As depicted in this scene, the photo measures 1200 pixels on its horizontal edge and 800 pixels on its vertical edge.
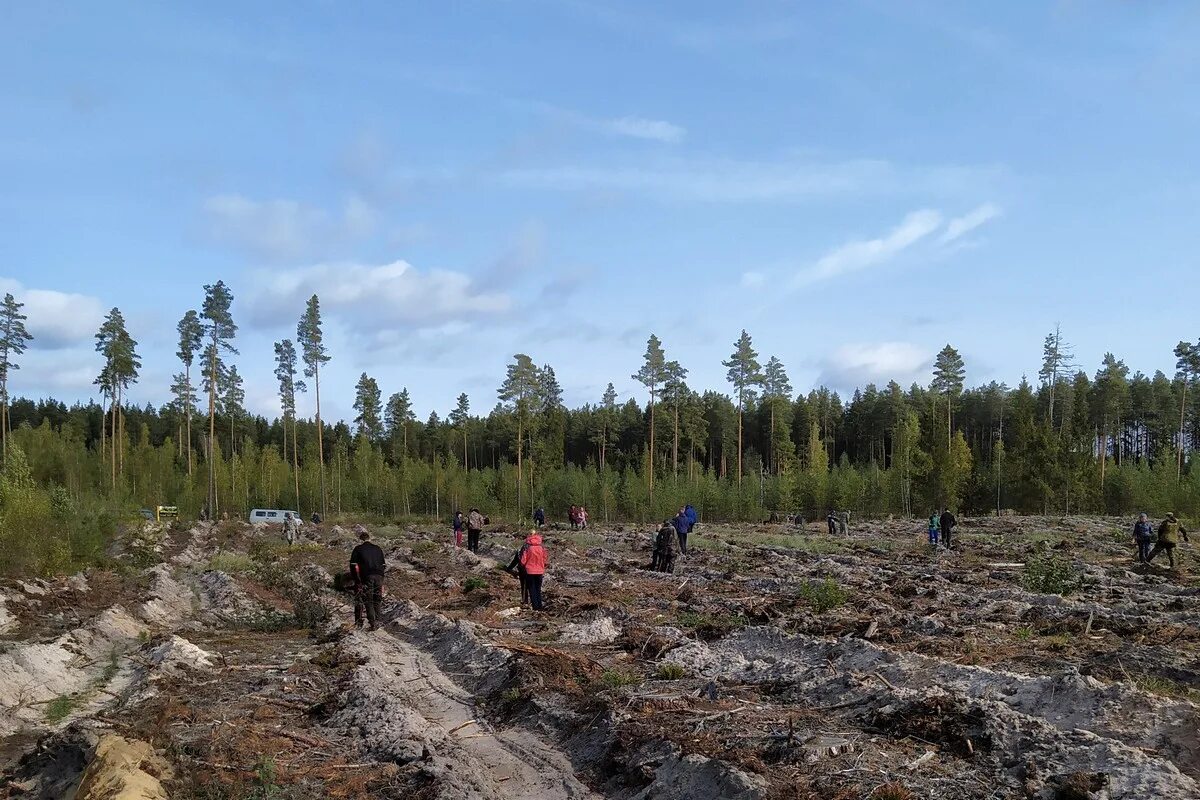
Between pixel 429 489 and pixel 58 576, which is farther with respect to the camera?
pixel 429 489

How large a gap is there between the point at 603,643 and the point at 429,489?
69850 millimetres

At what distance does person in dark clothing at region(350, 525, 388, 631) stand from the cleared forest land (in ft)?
1.68

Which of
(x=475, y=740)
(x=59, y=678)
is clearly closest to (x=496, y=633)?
(x=475, y=740)

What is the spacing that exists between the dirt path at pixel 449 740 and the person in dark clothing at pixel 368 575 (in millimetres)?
3528

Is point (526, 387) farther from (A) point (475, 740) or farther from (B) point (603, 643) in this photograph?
(A) point (475, 740)

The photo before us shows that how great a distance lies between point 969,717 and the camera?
7609mm

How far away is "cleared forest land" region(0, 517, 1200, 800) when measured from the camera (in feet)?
23.2

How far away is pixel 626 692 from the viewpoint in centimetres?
992

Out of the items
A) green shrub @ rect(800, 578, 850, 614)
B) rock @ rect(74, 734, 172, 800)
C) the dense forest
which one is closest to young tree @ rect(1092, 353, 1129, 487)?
the dense forest

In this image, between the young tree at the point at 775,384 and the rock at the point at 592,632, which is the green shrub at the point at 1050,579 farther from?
the young tree at the point at 775,384

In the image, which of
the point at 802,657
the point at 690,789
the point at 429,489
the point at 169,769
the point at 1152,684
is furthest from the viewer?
the point at 429,489

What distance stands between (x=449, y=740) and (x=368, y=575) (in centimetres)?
769

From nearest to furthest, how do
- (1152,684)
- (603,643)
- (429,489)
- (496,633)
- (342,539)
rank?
(1152,684)
(603,643)
(496,633)
(342,539)
(429,489)

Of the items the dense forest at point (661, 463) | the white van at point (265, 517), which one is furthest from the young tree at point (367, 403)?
the white van at point (265, 517)
